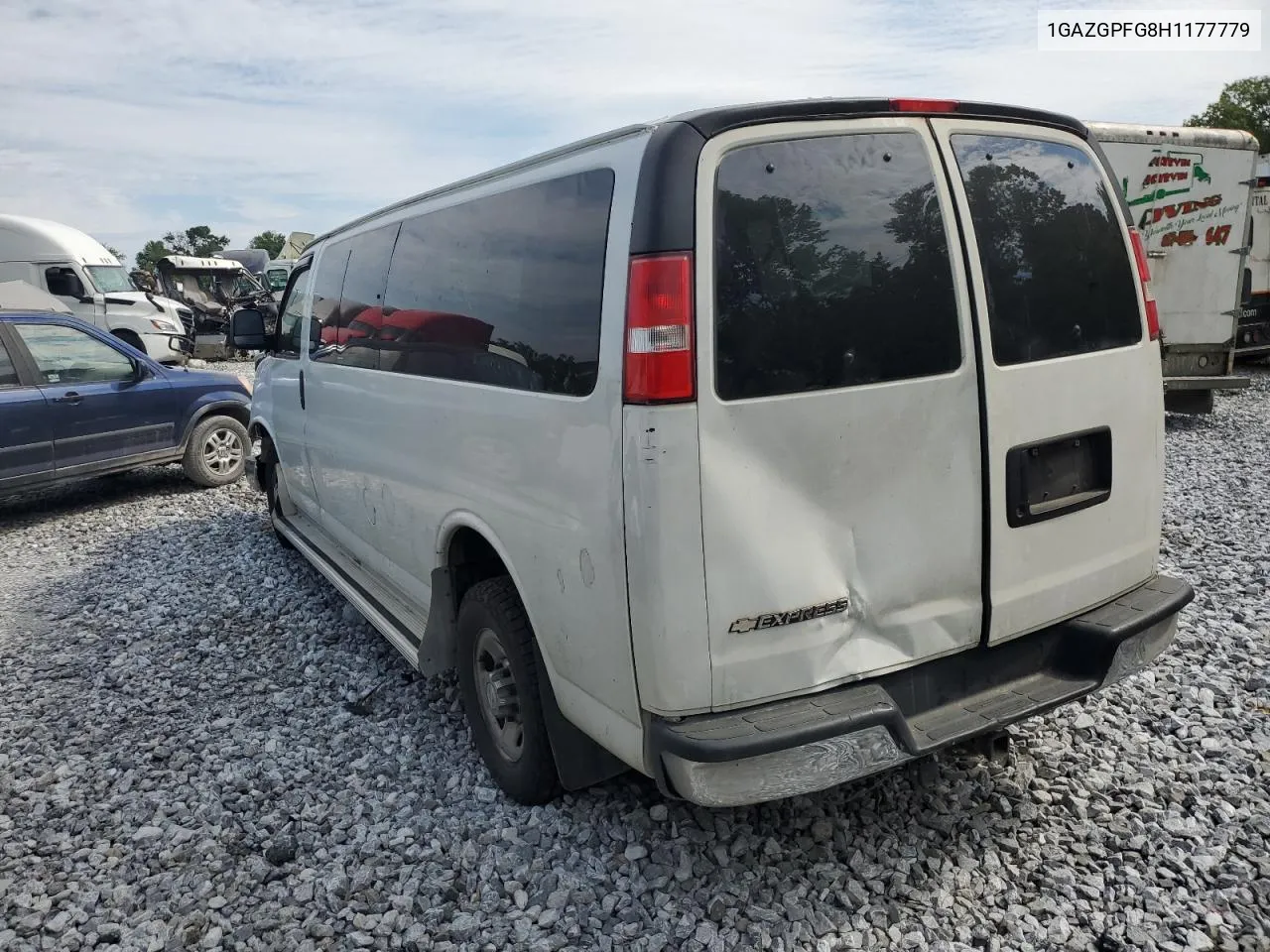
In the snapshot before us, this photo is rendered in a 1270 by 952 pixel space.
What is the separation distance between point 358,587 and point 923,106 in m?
3.49

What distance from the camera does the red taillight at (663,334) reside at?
7.37 ft

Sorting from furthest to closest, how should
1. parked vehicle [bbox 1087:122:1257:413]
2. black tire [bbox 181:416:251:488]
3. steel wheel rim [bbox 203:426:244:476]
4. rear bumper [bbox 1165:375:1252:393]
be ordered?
1. parked vehicle [bbox 1087:122:1257:413]
2. rear bumper [bbox 1165:375:1252:393]
3. steel wheel rim [bbox 203:426:244:476]
4. black tire [bbox 181:416:251:488]

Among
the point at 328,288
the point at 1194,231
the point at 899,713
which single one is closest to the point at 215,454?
the point at 328,288

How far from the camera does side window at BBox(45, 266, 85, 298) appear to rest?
1655 cm

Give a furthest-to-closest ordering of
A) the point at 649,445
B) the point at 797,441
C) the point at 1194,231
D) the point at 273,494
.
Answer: the point at 1194,231 < the point at 273,494 < the point at 797,441 < the point at 649,445

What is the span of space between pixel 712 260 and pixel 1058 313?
1.24 metres

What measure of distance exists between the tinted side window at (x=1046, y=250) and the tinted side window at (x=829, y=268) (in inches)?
7.8

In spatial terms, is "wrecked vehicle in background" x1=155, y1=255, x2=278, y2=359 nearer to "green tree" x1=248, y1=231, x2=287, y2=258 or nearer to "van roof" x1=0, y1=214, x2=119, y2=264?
"van roof" x1=0, y1=214, x2=119, y2=264

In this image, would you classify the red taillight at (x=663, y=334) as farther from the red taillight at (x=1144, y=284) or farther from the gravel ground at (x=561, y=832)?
the red taillight at (x=1144, y=284)

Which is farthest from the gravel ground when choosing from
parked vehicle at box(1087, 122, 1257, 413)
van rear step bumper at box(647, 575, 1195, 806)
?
parked vehicle at box(1087, 122, 1257, 413)

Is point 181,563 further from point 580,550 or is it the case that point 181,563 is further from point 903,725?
point 903,725

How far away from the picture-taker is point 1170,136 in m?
9.36

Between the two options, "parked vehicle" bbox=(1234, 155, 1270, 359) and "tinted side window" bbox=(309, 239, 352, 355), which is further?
"parked vehicle" bbox=(1234, 155, 1270, 359)

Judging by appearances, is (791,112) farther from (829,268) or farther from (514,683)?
(514,683)
